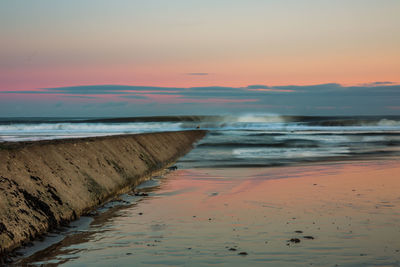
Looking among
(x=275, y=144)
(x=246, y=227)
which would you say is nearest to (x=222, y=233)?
(x=246, y=227)

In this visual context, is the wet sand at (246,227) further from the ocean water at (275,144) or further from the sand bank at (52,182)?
the ocean water at (275,144)

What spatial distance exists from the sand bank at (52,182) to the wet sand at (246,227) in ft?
1.41

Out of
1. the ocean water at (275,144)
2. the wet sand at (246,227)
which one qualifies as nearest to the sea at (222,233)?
the wet sand at (246,227)

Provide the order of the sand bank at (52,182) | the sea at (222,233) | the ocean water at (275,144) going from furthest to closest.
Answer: the ocean water at (275,144) < the sand bank at (52,182) < the sea at (222,233)

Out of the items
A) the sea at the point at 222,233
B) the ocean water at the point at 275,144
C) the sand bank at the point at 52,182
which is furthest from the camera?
the ocean water at the point at 275,144

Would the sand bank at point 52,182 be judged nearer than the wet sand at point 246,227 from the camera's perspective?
No

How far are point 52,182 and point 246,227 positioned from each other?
127 inches

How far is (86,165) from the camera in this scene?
1017 cm

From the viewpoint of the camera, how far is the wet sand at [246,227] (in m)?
5.60

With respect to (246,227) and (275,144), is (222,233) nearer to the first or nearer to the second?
(246,227)

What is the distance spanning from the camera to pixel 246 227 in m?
7.02

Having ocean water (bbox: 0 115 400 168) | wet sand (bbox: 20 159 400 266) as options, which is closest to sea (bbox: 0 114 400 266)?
wet sand (bbox: 20 159 400 266)

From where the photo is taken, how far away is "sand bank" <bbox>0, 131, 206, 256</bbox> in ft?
21.1

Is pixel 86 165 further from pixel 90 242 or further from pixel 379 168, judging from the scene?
pixel 379 168
